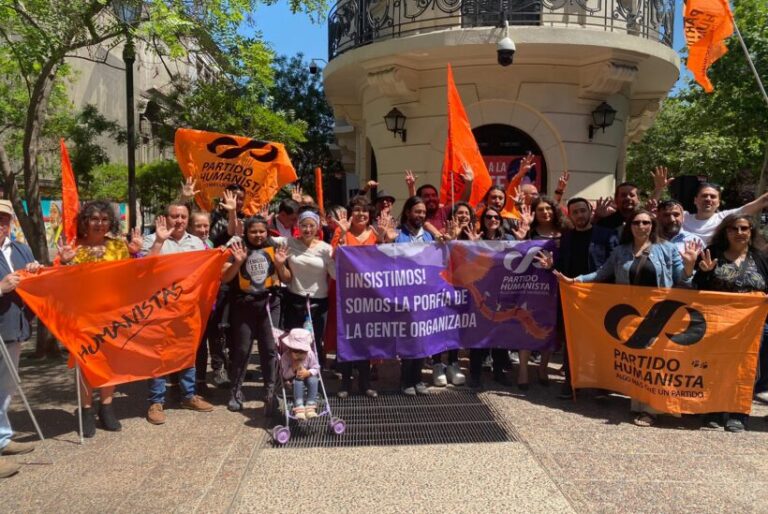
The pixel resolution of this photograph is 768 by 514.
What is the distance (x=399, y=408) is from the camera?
18.0 feet

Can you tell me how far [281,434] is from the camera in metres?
4.59

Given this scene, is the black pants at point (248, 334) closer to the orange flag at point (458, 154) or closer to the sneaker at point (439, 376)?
the sneaker at point (439, 376)

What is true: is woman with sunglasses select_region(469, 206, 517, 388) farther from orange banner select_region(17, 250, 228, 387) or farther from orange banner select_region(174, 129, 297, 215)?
orange banner select_region(174, 129, 297, 215)

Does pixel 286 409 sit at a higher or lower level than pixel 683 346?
lower

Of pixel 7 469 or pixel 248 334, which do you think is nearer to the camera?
pixel 7 469

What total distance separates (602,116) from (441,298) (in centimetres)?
691

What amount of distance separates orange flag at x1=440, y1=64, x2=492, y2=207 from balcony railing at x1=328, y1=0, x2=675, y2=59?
4541 mm

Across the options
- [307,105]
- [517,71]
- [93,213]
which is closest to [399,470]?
[93,213]

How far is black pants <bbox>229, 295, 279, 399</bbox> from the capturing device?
5.41 m

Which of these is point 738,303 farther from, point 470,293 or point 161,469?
point 161,469

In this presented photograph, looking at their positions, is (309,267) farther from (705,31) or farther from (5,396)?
(705,31)

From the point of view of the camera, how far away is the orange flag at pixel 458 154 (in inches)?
247

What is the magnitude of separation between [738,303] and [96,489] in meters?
5.19

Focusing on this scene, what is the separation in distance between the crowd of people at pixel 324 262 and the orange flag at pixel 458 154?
115 millimetres
